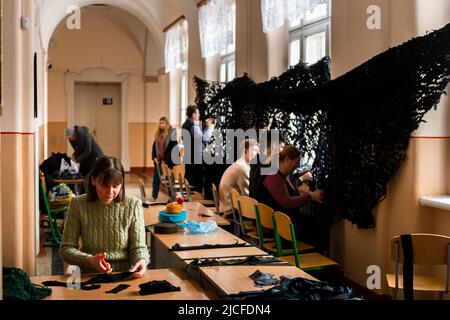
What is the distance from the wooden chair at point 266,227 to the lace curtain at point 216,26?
4.48 meters

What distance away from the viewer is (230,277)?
3.16 metres

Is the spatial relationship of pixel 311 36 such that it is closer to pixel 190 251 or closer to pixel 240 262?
pixel 190 251

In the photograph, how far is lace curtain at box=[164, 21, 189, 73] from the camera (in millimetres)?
12485

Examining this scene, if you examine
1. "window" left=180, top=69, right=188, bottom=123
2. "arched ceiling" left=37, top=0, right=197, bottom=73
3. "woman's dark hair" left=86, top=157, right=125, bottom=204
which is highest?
"arched ceiling" left=37, top=0, right=197, bottom=73

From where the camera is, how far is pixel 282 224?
4.59 meters

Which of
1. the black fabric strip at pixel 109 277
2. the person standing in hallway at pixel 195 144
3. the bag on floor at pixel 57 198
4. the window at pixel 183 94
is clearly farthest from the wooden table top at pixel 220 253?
the window at pixel 183 94

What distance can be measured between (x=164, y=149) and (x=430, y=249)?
7498 mm

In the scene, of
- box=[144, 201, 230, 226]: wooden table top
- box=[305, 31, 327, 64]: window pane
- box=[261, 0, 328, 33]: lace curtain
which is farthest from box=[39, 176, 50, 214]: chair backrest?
box=[305, 31, 327, 64]: window pane

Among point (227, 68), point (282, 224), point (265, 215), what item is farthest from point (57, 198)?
point (227, 68)

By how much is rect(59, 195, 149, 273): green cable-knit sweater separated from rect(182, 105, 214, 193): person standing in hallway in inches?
225

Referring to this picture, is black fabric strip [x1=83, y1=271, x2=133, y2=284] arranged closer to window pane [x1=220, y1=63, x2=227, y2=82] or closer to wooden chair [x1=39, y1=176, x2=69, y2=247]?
wooden chair [x1=39, y1=176, x2=69, y2=247]

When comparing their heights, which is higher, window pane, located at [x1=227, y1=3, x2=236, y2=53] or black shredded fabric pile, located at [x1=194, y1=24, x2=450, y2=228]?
window pane, located at [x1=227, y1=3, x2=236, y2=53]

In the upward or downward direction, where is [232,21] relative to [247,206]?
upward
